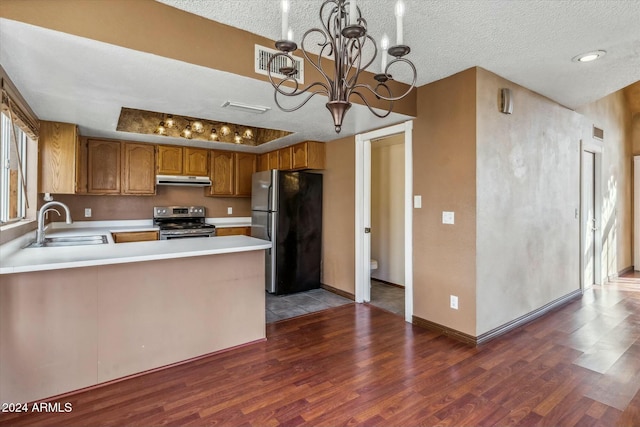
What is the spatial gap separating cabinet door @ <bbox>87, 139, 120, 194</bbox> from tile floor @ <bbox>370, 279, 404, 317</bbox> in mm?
3778

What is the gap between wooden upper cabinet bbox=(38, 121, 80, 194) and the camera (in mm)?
3418

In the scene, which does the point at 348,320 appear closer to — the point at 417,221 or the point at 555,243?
the point at 417,221

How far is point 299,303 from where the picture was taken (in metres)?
4.08

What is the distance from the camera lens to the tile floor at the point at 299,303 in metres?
3.68

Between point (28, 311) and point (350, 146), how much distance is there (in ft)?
11.2

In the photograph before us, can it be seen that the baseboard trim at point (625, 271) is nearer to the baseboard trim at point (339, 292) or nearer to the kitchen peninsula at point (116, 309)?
the baseboard trim at point (339, 292)

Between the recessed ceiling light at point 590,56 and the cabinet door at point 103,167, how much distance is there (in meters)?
5.19

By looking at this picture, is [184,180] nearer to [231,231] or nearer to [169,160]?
[169,160]

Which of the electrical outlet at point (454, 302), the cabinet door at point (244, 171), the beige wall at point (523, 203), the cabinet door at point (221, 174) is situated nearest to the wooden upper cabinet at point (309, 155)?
the cabinet door at point (244, 171)

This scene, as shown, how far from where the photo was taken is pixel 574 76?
3084mm

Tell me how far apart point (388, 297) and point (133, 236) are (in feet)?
11.7

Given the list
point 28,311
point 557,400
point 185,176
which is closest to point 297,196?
point 185,176

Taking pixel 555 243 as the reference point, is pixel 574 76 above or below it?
above

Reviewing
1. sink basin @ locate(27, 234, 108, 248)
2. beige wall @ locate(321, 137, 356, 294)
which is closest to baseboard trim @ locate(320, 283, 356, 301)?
beige wall @ locate(321, 137, 356, 294)
